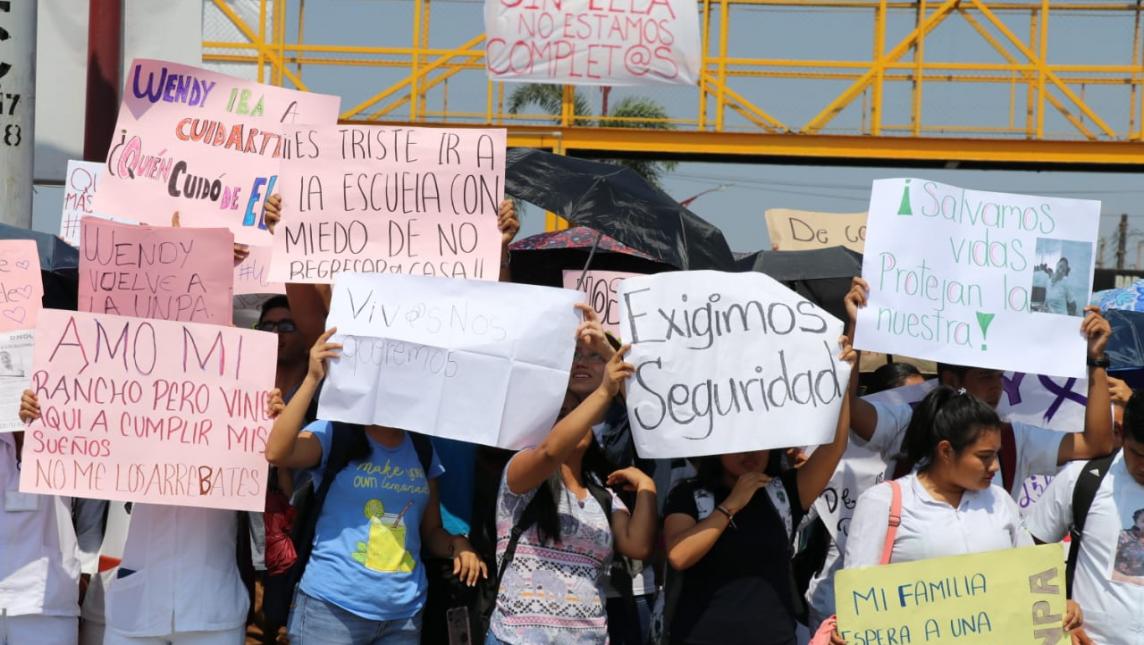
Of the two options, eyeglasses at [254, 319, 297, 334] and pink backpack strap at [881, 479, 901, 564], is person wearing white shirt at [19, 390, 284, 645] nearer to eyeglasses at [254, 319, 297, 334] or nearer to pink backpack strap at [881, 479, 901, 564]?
eyeglasses at [254, 319, 297, 334]

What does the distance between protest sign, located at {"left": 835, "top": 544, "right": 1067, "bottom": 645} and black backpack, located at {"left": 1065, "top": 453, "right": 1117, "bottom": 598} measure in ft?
1.04

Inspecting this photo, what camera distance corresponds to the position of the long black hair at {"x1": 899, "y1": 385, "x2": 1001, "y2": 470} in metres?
4.29

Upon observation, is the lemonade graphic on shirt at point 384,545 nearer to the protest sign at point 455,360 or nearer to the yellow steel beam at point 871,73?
the protest sign at point 455,360

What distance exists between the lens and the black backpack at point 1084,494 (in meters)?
4.47

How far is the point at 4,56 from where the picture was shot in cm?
732

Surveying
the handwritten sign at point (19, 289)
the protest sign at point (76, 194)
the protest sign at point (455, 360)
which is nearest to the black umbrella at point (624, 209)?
the protest sign at point (455, 360)

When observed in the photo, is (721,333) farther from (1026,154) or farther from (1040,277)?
(1026,154)

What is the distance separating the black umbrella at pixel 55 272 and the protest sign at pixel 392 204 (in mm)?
1517

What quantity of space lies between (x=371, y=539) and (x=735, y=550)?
120 cm

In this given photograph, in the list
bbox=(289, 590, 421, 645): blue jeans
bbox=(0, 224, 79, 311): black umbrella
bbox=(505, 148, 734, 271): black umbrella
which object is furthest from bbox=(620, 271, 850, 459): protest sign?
bbox=(0, 224, 79, 311): black umbrella

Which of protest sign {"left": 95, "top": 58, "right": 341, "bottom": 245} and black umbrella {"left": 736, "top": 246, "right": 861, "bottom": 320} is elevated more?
protest sign {"left": 95, "top": 58, "right": 341, "bottom": 245}

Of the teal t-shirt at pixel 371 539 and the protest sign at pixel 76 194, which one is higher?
the protest sign at pixel 76 194

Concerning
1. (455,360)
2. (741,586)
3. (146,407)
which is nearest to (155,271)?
(146,407)

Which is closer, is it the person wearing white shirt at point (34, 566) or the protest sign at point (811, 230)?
the person wearing white shirt at point (34, 566)
